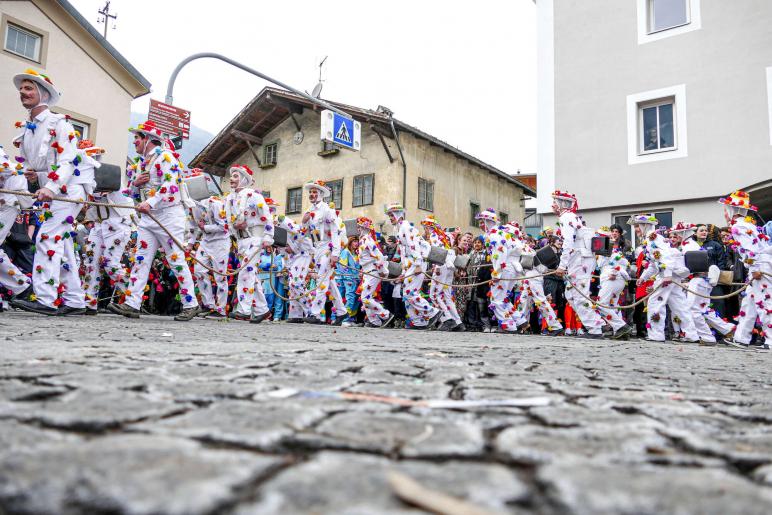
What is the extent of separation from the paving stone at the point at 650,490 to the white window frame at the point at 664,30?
1552 centimetres

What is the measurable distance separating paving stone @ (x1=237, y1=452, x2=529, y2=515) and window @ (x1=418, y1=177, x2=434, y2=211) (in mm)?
20731

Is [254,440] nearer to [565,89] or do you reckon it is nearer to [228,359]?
[228,359]

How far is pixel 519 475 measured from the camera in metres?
1.09

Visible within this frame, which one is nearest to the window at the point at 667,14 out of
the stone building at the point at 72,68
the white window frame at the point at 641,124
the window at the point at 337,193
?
the white window frame at the point at 641,124

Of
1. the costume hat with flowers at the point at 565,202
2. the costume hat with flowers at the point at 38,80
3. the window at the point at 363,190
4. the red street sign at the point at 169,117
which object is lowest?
the costume hat with flowers at the point at 565,202

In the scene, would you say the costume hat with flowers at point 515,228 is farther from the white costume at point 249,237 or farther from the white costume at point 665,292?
the white costume at point 249,237

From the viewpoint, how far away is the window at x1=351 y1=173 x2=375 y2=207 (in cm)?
2157

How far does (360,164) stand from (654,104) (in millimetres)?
10435

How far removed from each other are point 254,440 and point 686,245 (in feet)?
32.3

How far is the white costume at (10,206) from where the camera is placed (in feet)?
21.3

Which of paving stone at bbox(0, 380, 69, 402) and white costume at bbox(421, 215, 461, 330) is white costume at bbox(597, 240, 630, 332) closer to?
white costume at bbox(421, 215, 461, 330)

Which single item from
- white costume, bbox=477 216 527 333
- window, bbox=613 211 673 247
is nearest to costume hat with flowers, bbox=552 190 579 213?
white costume, bbox=477 216 527 333

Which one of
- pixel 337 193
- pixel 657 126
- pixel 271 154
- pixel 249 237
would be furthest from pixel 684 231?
pixel 271 154

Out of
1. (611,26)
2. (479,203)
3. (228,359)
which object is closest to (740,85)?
(611,26)
